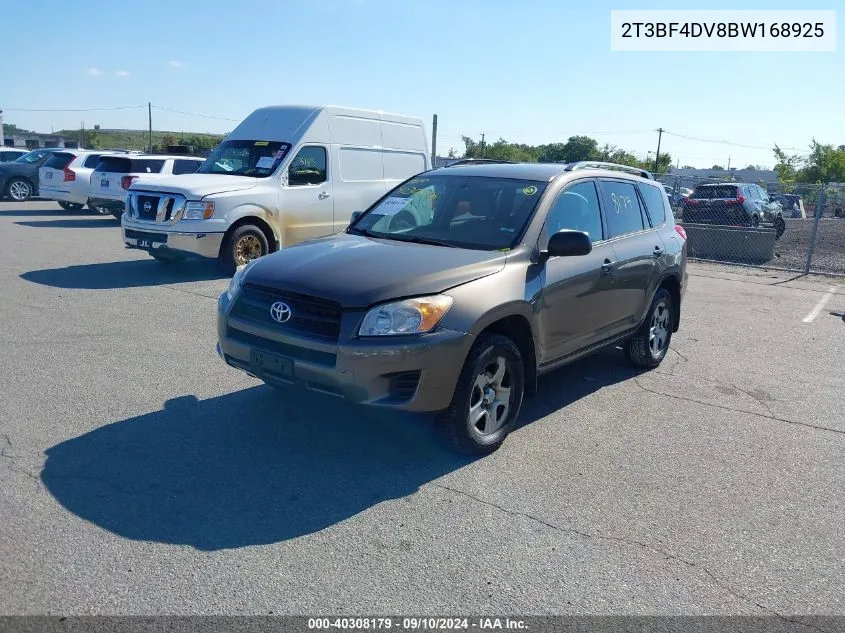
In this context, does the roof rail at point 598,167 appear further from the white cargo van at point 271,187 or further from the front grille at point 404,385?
the white cargo van at point 271,187

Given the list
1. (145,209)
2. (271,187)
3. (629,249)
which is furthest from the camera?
(271,187)

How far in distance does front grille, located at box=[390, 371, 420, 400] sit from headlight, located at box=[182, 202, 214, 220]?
266 inches

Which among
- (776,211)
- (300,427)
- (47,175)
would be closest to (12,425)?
(300,427)

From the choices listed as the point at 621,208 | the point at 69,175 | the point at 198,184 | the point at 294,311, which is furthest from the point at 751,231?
the point at 69,175

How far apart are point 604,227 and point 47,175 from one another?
1734 centimetres

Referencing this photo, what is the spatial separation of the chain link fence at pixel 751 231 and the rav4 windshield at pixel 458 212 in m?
11.1

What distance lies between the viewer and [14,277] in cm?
992

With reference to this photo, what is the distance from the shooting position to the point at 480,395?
15.4 ft

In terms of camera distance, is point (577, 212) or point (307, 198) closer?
point (577, 212)

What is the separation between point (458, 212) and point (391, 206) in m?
0.68

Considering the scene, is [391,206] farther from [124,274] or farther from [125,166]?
[125,166]

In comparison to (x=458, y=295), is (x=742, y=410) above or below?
below

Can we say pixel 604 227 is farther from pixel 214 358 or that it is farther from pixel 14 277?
pixel 14 277

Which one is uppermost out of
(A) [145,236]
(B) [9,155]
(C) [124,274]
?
(B) [9,155]
